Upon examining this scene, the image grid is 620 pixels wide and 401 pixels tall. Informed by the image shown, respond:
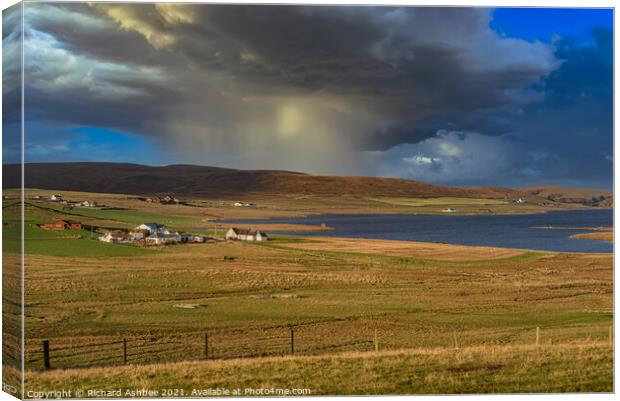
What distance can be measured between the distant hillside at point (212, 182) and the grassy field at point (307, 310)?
28 cm

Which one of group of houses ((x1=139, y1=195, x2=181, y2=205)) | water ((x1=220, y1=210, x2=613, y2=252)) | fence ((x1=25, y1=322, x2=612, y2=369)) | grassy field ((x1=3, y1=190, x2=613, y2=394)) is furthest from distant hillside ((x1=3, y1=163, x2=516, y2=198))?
fence ((x1=25, y1=322, x2=612, y2=369))

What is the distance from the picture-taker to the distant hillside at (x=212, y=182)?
11.0 metres

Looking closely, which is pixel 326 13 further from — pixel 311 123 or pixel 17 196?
pixel 17 196

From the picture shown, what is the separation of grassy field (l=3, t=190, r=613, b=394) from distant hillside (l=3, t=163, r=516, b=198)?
278mm

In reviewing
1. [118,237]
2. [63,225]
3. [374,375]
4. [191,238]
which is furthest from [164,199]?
[374,375]

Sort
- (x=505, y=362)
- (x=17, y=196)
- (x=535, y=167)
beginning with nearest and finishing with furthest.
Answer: (x=17, y=196) < (x=505, y=362) < (x=535, y=167)

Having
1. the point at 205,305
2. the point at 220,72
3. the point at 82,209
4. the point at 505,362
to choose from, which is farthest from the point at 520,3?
the point at 82,209

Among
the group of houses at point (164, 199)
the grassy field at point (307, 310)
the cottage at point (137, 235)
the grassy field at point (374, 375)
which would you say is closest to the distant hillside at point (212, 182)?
the group of houses at point (164, 199)

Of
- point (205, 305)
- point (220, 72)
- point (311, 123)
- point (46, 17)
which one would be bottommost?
point (205, 305)

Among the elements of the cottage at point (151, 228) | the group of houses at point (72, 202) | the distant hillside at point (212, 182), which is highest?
the distant hillside at point (212, 182)

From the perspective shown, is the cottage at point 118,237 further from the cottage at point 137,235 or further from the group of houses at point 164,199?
the group of houses at point 164,199

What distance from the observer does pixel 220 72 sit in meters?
11.0

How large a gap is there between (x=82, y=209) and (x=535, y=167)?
23.5 ft

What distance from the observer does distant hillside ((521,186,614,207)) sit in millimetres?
11688
